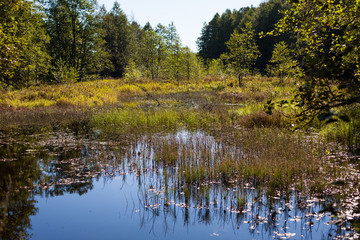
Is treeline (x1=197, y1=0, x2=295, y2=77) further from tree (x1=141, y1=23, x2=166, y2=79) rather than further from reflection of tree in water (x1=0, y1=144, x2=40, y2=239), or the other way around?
reflection of tree in water (x1=0, y1=144, x2=40, y2=239)

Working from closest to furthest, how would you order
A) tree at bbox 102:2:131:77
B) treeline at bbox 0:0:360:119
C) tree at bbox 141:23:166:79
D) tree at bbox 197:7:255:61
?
1. treeline at bbox 0:0:360:119
2. tree at bbox 141:23:166:79
3. tree at bbox 102:2:131:77
4. tree at bbox 197:7:255:61

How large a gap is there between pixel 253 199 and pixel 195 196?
1054mm

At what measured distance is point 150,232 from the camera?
386 cm

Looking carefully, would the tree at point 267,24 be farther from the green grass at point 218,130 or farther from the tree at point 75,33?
the green grass at point 218,130

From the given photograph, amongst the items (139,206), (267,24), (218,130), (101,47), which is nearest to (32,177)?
(139,206)

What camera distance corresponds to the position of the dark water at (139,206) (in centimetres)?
376

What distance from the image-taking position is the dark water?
12.3ft

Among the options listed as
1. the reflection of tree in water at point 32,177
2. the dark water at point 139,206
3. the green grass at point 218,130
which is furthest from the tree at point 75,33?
the dark water at point 139,206

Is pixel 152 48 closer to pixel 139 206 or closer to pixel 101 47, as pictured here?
pixel 101 47

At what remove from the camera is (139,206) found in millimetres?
4617

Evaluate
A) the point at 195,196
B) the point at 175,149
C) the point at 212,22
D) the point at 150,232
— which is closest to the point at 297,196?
the point at 195,196

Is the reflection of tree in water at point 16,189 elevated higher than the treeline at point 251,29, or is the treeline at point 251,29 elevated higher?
the treeline at point 251,29

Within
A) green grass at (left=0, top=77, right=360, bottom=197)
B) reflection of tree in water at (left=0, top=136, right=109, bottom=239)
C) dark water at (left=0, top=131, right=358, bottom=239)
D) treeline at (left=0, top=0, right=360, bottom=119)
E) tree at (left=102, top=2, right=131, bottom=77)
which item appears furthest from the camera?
tree at (left=102, top=2, right=131, bottom=77)

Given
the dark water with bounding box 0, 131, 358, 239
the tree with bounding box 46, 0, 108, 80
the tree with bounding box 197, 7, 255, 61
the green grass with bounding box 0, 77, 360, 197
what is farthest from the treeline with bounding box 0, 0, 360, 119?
the tree with bounding box 197, 7, 255, 61
